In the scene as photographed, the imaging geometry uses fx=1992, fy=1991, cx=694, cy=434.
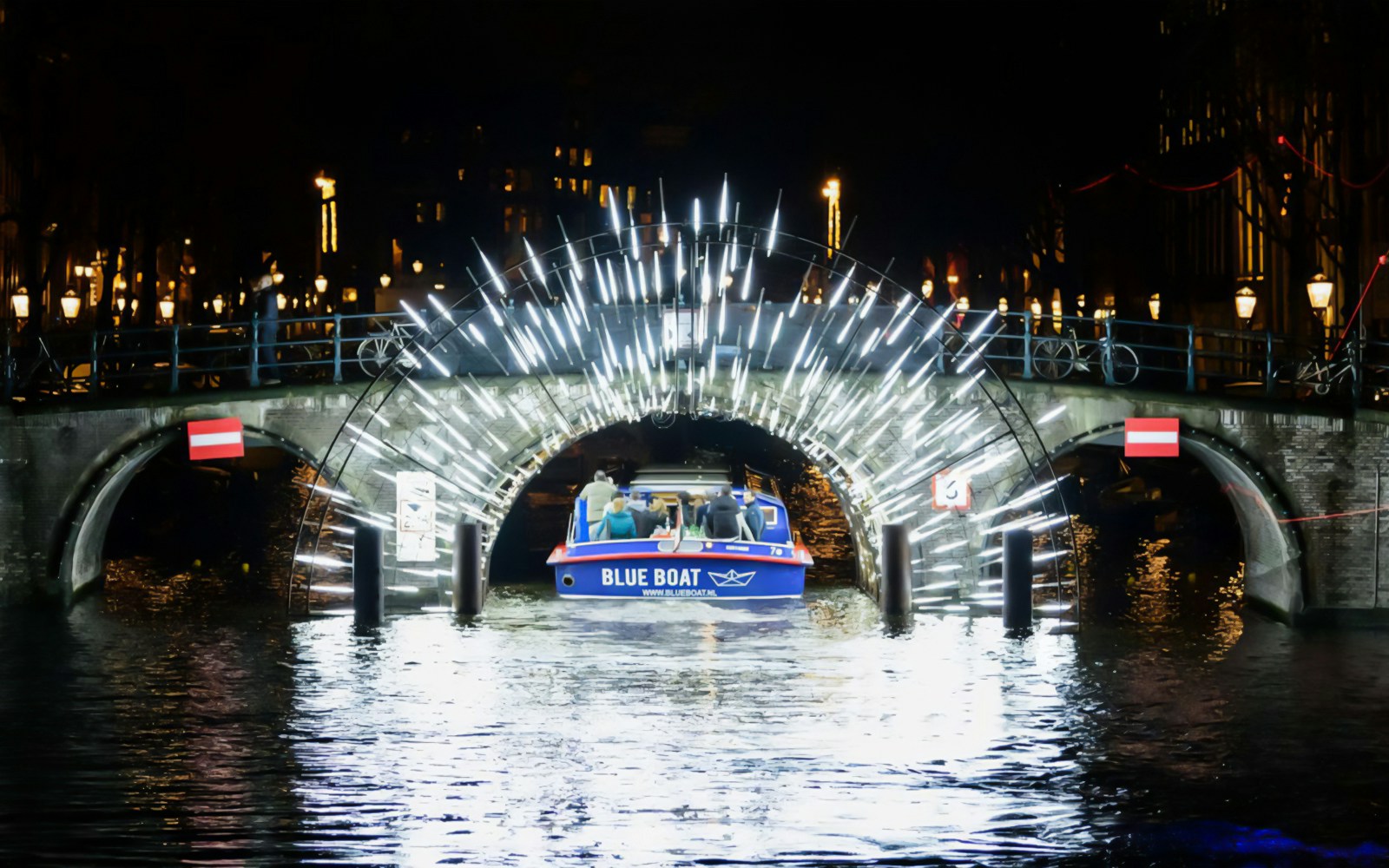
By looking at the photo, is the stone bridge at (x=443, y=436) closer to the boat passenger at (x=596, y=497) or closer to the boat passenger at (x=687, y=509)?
the boat passenger at (x=596, y=497)

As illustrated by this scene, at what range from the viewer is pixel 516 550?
39.9 metres

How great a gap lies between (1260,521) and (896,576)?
571 centimetres

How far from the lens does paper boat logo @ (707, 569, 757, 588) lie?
29328 millimetres

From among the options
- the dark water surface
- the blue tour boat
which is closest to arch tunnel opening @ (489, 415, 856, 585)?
the blue tour boat

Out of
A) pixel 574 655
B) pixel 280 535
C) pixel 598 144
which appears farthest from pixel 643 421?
pixel 598 144

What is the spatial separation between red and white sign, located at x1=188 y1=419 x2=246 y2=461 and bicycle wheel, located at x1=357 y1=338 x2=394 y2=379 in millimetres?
2113

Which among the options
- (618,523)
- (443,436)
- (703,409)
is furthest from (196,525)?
(703,409)

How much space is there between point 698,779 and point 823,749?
1769 mm

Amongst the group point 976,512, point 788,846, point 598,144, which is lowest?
point 788,846

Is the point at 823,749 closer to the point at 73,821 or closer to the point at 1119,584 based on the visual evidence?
the point at 73,821

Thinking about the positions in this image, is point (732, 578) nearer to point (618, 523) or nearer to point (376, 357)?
point (618, 523)

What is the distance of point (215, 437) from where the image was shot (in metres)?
29.6

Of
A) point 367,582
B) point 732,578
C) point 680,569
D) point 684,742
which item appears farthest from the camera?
point 732,578

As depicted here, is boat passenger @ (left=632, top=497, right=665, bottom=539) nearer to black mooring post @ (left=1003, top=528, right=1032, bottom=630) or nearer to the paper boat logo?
the paper boat logo
